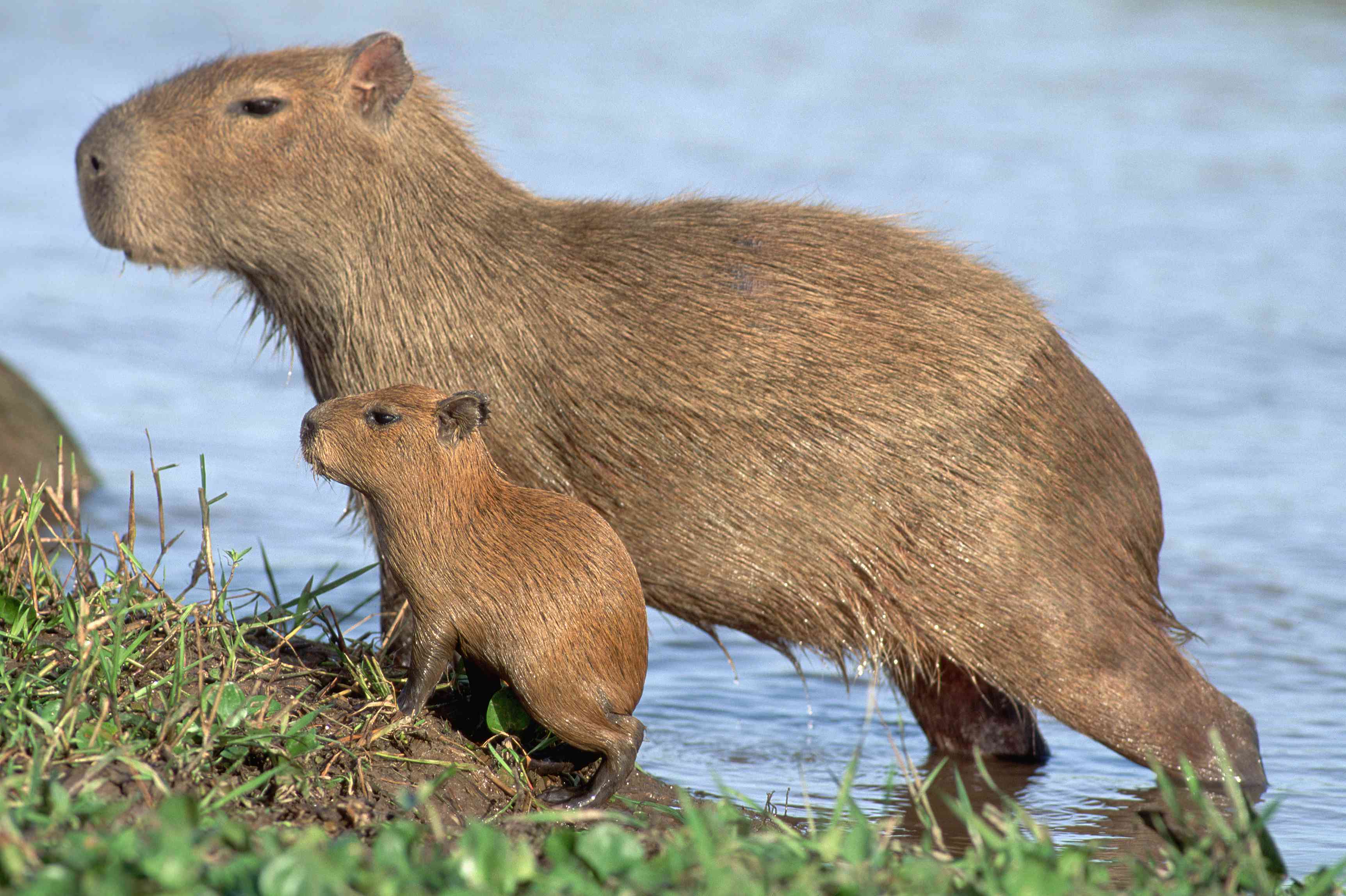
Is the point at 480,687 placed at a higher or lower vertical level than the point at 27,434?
lower

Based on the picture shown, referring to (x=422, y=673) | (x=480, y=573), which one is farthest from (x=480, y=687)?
(x=480, y=573)

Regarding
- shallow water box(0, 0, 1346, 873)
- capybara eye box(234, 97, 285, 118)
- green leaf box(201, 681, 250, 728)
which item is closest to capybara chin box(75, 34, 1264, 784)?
capybara eye box(234, 97, 285, 118)

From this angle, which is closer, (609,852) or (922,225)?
(609,852)

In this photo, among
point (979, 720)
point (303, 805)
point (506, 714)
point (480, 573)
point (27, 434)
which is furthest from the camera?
point (27, 434)

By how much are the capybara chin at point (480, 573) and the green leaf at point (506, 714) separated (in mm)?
125

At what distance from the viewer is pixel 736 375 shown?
13.4 feet

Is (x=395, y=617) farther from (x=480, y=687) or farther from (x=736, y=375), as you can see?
(x=736, y=375)

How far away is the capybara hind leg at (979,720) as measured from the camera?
191 inches

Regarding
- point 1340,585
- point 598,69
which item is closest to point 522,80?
point 598,69

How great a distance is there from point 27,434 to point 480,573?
361cm

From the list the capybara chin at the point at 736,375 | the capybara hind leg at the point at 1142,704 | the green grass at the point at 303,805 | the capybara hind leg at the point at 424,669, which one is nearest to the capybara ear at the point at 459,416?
the capybara hind leg at the point at 424,669

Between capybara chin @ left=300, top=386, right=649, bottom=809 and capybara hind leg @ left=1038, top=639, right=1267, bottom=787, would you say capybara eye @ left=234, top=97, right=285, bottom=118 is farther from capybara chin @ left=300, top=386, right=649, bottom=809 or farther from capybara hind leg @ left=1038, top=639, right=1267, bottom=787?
capybara hind leg @ left=1038, top=639, right=1267, bottom=787

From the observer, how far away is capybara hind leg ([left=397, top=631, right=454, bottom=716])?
A: 135 inches

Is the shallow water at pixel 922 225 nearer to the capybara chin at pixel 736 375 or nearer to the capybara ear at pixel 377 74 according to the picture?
the capybara chin at pixel 736 375
